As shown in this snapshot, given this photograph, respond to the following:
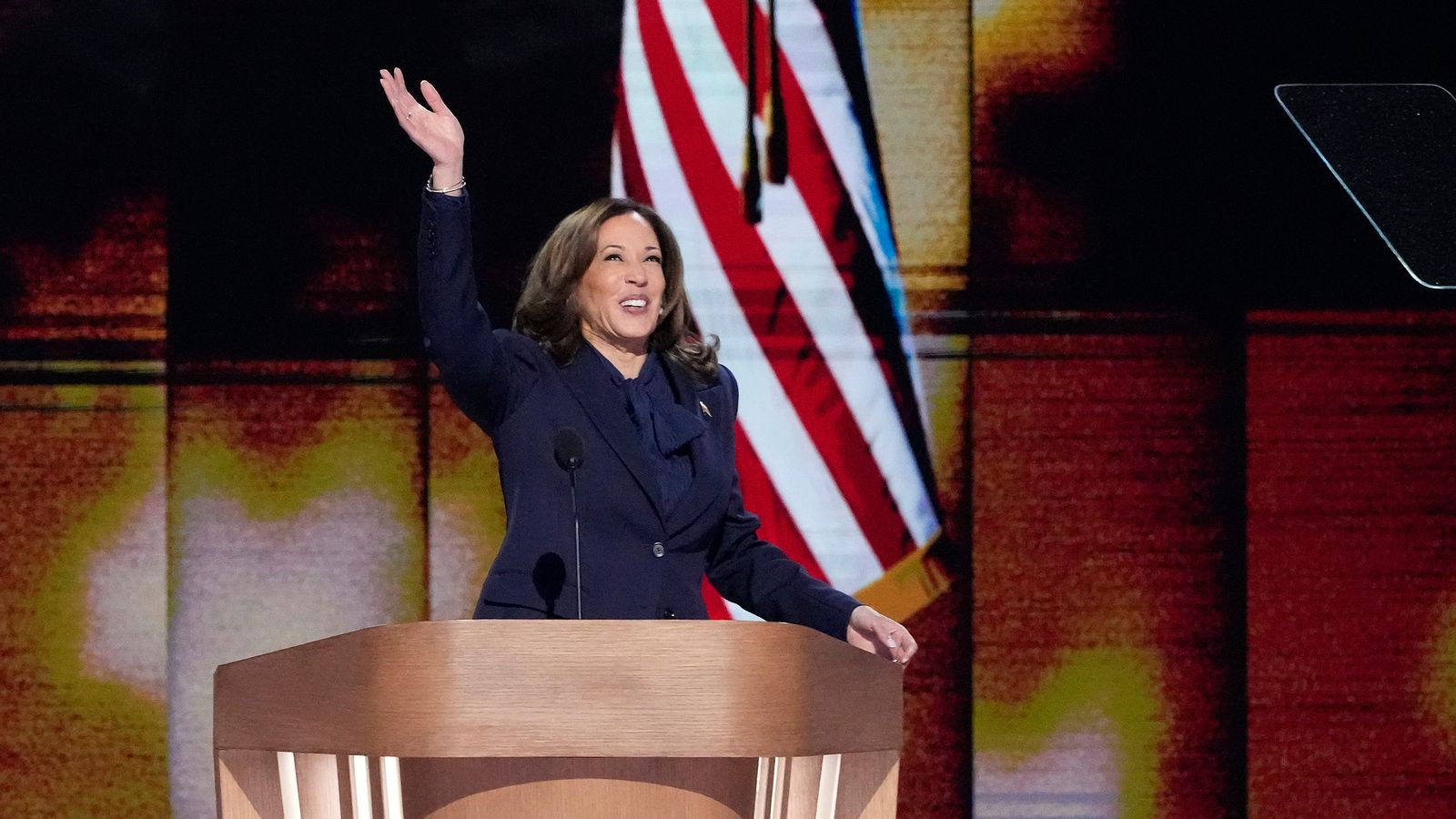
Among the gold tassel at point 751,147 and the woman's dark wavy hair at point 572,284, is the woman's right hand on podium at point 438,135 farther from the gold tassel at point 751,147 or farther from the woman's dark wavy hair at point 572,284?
the gold tassel at point 751,147

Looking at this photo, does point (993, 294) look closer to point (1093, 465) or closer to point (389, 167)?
point (1093, 465)

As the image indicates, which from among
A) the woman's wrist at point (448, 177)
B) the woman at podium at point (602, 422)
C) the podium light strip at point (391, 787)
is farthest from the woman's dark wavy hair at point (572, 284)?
the podium light strip at point (391, 787)

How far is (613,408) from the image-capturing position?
2.04m

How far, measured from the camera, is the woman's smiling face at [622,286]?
2105 millimetres

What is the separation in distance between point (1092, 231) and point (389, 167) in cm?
147

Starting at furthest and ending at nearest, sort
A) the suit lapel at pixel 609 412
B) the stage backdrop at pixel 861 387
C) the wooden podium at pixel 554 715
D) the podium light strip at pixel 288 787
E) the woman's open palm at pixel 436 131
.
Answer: the stage backdrop at pixel 861 387 < the suit lapel at pixel 609 412 < the woman's open palm at pixel 436 131 < the podium light strip at pixel 288 787 < the wooden podium at pixel 554 715

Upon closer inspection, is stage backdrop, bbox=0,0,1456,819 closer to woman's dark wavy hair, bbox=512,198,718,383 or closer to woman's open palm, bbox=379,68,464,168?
woman's dark wavy hair, bbox=512,198,718,383

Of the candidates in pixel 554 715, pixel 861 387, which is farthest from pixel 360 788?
pixel 861 387

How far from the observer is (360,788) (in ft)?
5.22

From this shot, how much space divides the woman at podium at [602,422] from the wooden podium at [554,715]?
0.95 feet

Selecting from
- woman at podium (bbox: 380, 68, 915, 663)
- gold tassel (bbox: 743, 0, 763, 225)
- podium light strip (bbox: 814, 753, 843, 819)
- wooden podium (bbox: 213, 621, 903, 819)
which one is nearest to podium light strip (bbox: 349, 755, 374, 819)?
wooden podium (bbox: 213, 621, 903, 819)

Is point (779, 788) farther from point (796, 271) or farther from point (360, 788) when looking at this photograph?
point (796, 271)

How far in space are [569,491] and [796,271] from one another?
1.38m

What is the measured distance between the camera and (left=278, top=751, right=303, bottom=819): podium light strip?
1544 millimetres
